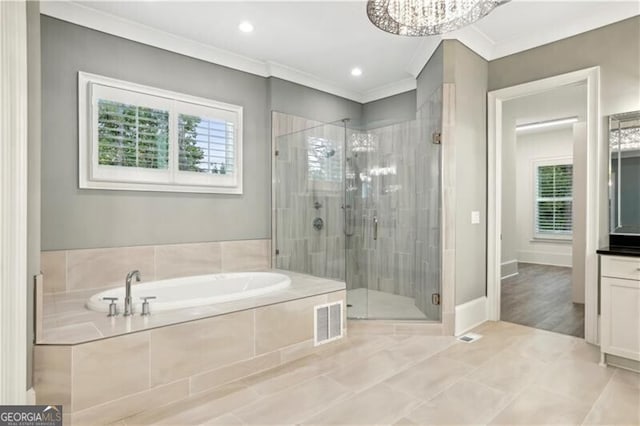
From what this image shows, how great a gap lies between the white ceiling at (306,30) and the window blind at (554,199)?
15.6 feet

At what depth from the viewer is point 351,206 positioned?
13.5ft

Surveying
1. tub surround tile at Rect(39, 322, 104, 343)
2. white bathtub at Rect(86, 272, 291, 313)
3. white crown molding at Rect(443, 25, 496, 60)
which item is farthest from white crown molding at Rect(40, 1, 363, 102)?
tub surround tile at Rect(39, 322, 104, 343)

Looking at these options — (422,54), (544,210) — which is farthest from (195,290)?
(544,210)

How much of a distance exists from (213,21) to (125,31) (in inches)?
30.7

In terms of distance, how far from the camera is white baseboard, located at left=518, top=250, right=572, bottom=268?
691 cm

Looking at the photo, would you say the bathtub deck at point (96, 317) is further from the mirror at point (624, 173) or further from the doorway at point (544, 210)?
the doorway at point (544, 210)

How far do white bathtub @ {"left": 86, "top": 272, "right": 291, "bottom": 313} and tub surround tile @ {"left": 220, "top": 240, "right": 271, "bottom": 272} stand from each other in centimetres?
22

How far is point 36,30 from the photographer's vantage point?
76.5 inches

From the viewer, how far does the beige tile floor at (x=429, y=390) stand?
1.94 meters

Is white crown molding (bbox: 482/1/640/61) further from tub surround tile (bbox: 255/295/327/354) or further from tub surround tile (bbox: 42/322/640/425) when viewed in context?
tub surround tile (bbox: 255/295/327/354)

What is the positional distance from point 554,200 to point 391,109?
4.71 meters

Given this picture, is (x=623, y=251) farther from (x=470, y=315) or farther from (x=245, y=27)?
(x=245, y=27)

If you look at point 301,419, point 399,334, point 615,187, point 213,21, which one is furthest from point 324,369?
point 213,21

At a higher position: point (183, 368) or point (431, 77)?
point (431, 77)
